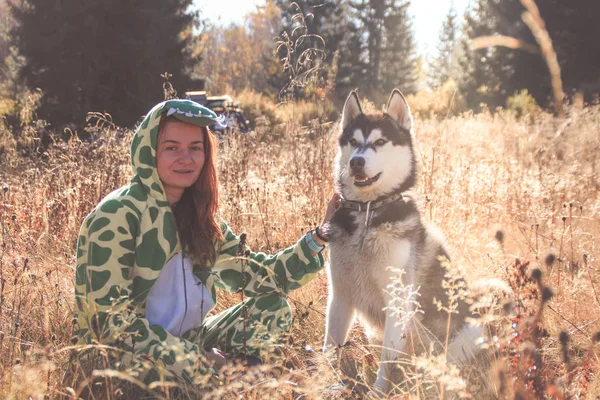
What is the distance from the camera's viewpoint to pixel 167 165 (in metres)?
2.64

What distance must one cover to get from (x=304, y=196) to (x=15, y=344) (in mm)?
2679

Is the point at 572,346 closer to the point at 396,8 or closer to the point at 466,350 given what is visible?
the point at 466,350

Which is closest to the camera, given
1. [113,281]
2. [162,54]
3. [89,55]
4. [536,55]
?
[113,281]

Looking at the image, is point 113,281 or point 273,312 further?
point 273,312

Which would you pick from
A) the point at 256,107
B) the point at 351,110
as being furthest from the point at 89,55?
the point at 351,110

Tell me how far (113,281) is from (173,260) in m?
0.38

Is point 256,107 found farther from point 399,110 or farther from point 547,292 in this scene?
point 547,292

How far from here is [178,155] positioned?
2.67 metres

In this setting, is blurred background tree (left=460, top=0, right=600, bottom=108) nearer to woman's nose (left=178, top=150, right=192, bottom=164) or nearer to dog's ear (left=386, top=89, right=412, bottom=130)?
dog's ear (left=386, top=89, right=412, bottom=130)

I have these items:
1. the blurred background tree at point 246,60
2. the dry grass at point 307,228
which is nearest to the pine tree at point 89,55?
the blurred background tree at point 246,60

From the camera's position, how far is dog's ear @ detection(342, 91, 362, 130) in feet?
10.6

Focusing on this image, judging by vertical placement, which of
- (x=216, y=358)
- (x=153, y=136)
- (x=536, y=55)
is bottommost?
(x=216, y=358)

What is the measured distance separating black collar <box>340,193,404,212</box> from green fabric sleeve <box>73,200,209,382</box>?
1168mm

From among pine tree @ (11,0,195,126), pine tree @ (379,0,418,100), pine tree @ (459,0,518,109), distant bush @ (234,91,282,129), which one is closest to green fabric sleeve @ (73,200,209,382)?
pine tree @ (11,0,195,126)
